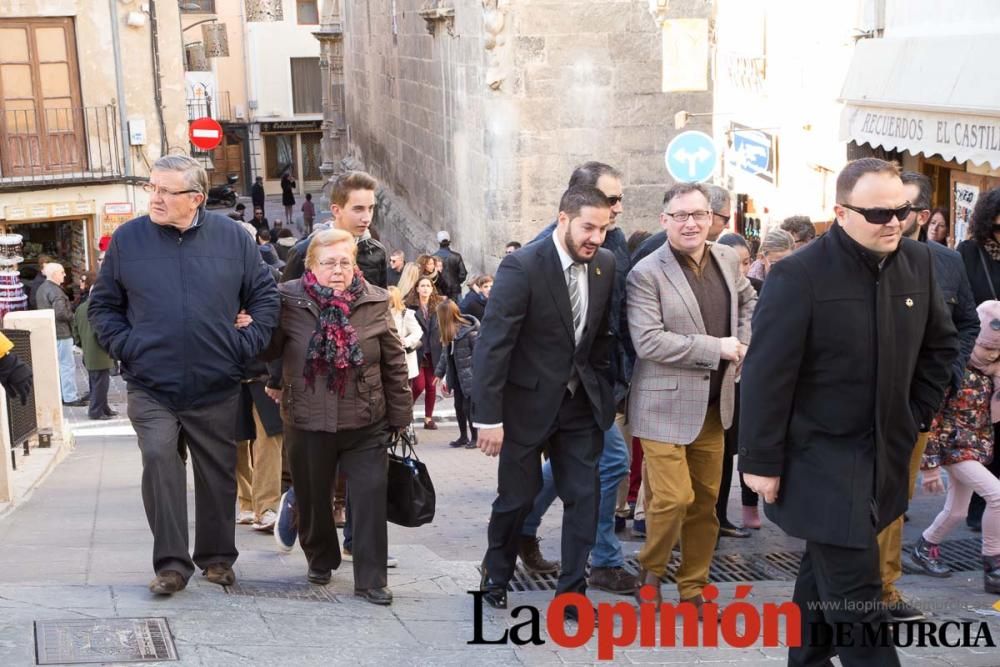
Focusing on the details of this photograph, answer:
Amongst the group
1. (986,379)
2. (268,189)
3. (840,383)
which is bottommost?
(268,189)

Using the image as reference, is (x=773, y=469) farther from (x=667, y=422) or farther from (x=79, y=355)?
(x=79, y=355)

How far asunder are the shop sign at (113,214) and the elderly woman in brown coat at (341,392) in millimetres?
18378

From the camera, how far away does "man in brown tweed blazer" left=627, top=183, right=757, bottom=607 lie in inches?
229

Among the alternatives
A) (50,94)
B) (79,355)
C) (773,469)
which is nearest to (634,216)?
(79,355)

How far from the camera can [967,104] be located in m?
10.0

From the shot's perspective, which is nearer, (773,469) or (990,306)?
(773,469)

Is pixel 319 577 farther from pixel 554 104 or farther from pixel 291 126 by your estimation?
pixel 291 126

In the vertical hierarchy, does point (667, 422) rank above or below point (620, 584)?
above

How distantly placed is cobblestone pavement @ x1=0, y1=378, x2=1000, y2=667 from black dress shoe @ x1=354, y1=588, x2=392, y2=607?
0.16ft

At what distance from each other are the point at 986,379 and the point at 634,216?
1260cm

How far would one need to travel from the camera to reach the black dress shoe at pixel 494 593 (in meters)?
5.86

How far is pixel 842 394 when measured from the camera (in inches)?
173

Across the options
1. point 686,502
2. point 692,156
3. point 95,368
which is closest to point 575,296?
point 686,502

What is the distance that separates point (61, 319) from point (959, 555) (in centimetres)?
1154
